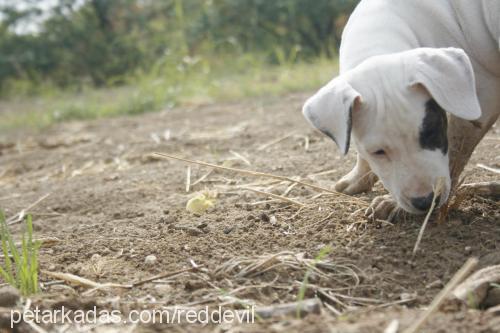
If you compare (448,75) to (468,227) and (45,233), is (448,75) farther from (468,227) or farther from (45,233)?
(45,233)

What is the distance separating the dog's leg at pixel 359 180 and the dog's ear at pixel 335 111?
679mm

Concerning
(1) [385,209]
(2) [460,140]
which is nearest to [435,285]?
(1) [385,209]

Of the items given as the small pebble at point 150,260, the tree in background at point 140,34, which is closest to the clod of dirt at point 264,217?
the small pebble at point 150,260

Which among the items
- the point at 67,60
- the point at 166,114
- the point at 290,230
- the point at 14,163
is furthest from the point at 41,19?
the point at 290,230

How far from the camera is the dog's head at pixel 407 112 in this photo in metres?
2.37

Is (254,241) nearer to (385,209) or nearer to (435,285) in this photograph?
(385,209)

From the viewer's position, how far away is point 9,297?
2033 mm

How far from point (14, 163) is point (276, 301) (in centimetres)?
386

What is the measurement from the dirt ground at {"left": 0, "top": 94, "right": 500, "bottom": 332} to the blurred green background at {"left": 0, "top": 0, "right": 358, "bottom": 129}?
411cm

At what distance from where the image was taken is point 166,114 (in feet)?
22.7

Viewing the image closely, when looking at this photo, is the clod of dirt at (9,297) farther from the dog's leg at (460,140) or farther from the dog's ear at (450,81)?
the dog's leg at (460,140)

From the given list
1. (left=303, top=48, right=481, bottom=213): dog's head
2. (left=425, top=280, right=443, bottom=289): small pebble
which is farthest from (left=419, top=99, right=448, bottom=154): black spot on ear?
(left=425, top=280, right=443, bottom=289): small pebble

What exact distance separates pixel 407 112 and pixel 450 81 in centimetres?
18

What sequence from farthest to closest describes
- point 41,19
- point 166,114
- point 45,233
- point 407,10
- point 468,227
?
point 41,19
point 166,114
point 45,233
point 407,10
point 468,227
